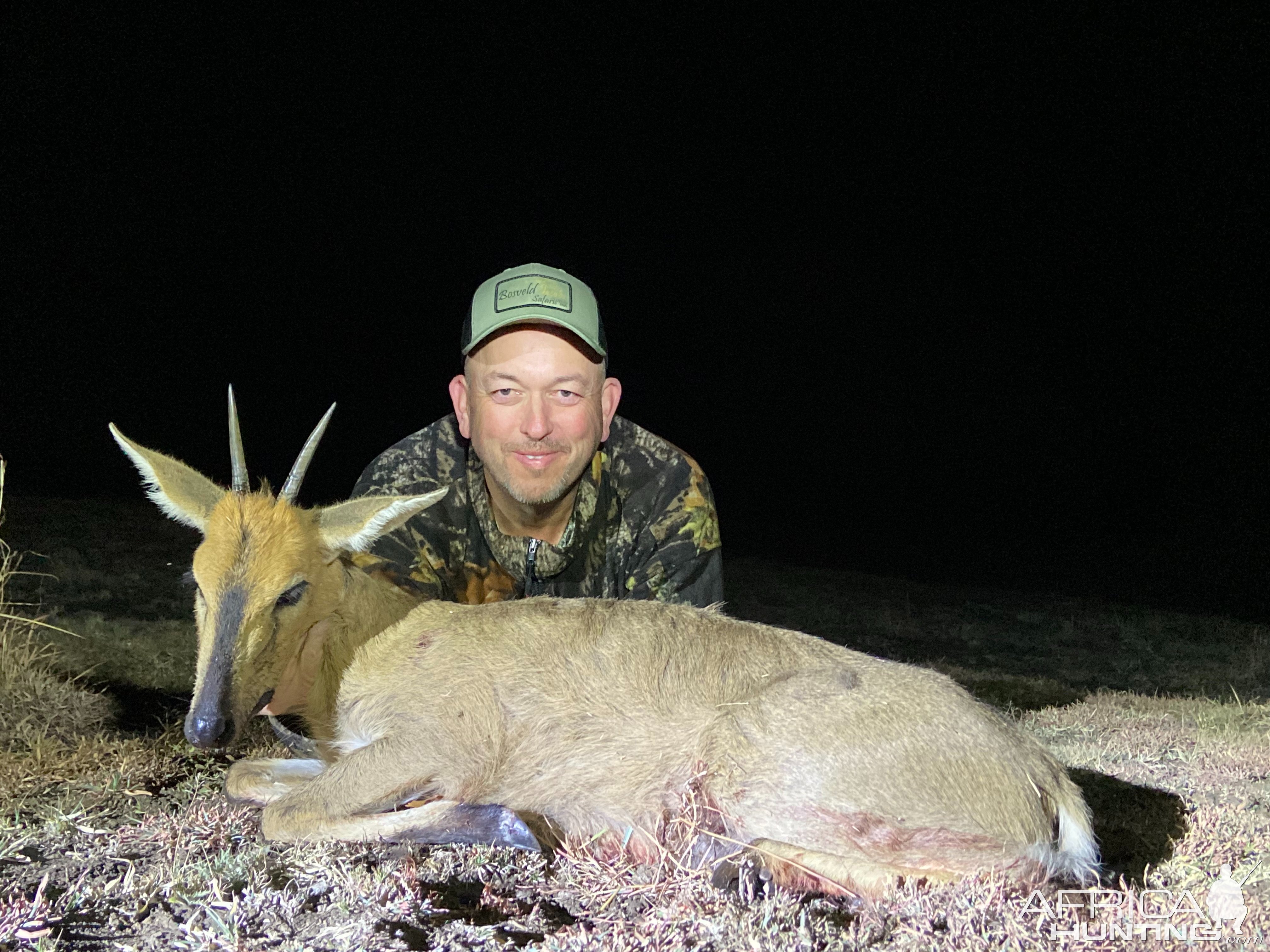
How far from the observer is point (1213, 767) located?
4297mm

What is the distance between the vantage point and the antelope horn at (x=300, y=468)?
3660 mm

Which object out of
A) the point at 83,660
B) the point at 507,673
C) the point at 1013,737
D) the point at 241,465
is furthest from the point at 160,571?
the point at 1013,737

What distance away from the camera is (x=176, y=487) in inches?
145

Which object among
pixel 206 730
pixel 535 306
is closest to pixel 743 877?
pixel 206 730

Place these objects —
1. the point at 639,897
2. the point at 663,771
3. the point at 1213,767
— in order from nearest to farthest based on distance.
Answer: the point at 639,897
the point at 663,771
the point at 1213,767

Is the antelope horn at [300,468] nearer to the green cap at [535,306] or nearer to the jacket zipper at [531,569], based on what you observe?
the green cap at [535,306]

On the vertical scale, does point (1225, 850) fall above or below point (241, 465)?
→ below

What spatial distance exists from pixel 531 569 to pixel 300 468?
7.77ft

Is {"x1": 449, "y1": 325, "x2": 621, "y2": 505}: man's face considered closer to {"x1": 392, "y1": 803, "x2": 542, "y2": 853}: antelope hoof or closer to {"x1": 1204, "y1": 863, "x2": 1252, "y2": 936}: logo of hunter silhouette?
{"x1": 392, "y1": 803, "x2": 542, "y2": 853}: antelope hoof

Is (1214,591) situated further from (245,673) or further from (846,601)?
(245,673)

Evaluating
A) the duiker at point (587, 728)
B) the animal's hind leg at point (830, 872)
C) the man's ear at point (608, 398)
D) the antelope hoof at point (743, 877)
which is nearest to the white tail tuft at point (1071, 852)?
the duiker at point (587, 728)

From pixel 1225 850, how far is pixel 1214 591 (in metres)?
10.3

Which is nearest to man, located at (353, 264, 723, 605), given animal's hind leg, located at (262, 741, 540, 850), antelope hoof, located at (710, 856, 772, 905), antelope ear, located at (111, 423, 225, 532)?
antelope ear, located at (111, 423, 225, 532)

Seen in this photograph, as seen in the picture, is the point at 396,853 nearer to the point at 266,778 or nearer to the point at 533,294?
the point at 266,778
